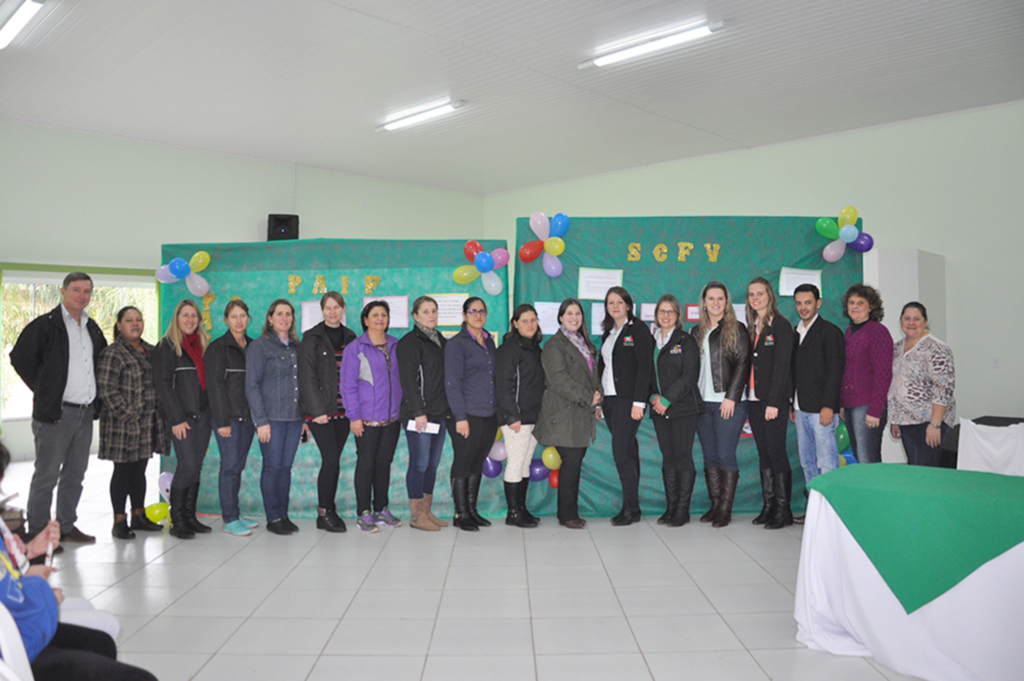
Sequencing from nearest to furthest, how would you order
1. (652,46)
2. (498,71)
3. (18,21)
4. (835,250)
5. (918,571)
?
(918,571), (835,250), (18,21), (652,46), (498,71)

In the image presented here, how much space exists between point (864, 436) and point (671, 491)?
124cm

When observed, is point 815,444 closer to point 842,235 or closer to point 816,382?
point 816,382

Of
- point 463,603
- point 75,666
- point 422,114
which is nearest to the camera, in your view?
point 75,666

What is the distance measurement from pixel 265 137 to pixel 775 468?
6.87 m

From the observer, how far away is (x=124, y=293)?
8.77 m

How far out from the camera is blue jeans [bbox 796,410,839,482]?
4.38 m

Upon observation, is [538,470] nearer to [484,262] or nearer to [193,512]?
[484,262]

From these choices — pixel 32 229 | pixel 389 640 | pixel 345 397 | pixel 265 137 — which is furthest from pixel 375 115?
pixel 389 640

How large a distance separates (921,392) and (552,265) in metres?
2.41

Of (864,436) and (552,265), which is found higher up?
(552,265)

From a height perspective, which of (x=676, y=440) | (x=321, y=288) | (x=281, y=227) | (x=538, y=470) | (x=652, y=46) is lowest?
(x=538, y=470)

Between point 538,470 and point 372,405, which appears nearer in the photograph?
point 372,405

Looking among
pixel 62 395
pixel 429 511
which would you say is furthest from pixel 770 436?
pixel 62 395

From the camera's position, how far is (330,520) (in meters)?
4.54
